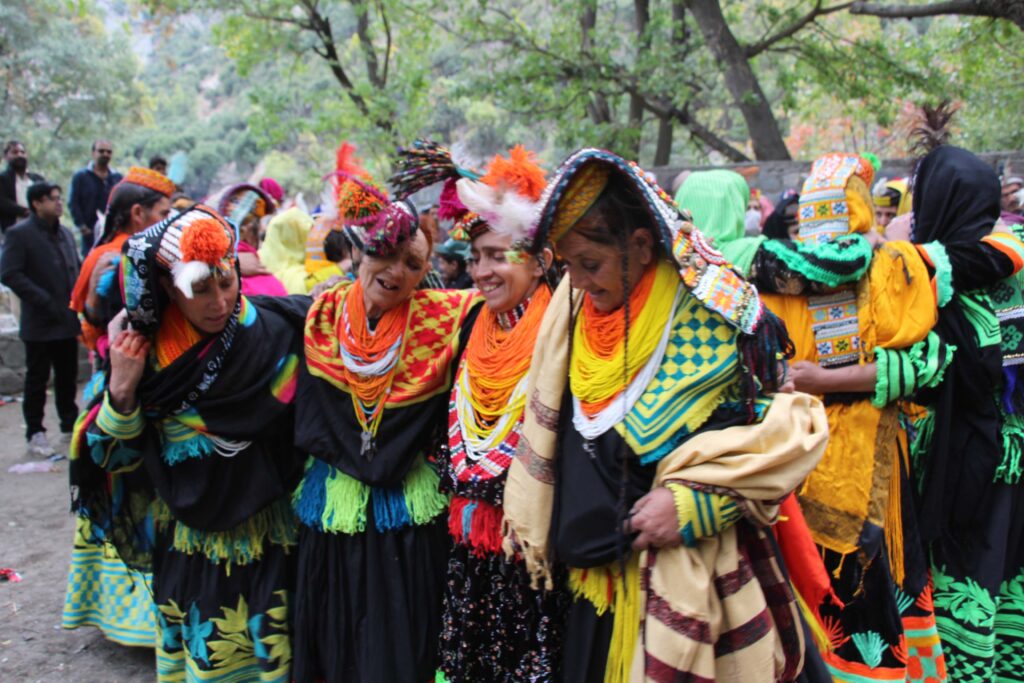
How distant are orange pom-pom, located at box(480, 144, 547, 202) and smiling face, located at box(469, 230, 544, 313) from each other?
0.84 feet

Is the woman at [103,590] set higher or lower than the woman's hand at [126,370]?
lower

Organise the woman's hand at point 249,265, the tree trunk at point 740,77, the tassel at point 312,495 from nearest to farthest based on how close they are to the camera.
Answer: the tassel at point 312,495 < the woman's hand at point 249,265 < the tree trunk at point 740,77

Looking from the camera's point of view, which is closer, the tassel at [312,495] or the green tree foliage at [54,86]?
the tassel at [312,495]

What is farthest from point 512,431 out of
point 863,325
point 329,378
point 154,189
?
point 154,189

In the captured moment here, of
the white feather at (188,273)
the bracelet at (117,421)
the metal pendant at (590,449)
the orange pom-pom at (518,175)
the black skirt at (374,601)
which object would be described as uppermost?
the orange pom-pom at (518,175)

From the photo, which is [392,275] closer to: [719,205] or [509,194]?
[509,194]

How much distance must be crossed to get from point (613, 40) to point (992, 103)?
5.82m

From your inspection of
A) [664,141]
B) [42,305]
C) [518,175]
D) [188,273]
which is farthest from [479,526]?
[664,141]

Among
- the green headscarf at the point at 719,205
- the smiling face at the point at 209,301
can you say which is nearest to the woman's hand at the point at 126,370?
the smiling face at the point at 209,301

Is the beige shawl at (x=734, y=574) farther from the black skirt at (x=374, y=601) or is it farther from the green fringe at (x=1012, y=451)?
the green fringe at (x=1012, y=451)

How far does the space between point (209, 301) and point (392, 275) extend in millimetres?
608

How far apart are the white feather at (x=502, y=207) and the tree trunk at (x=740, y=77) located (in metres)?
8.69

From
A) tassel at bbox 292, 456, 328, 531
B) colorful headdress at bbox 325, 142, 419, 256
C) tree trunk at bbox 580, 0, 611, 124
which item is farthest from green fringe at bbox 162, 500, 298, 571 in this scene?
tree trunk at bbox 580, 0, 611, 124

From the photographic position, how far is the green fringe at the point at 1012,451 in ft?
10.3
